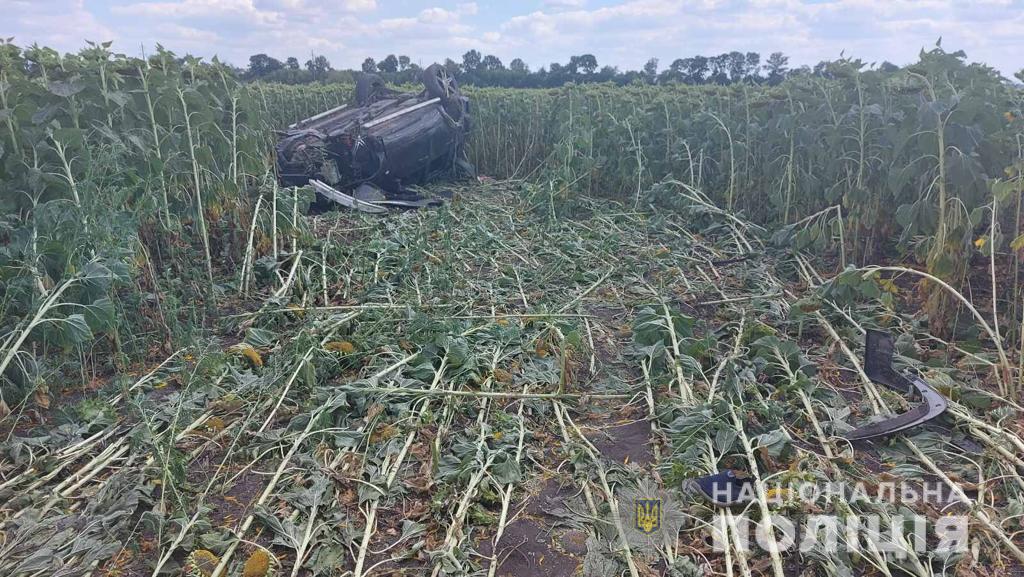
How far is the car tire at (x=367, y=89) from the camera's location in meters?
10.8

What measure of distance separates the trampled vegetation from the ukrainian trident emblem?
0.31ft

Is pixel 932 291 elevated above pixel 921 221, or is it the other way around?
pixel 921 221

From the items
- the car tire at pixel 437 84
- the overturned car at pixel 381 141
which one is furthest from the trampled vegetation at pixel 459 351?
the car tire at pixel 437 84

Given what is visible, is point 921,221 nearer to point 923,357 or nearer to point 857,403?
point 923,357

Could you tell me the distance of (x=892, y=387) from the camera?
363 centimetres

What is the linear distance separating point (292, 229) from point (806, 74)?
5653 millimetres

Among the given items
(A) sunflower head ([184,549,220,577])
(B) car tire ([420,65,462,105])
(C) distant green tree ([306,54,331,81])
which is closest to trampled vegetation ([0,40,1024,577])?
(A) sunflower head ([184,549,220,577])

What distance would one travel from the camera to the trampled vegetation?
2.56 m

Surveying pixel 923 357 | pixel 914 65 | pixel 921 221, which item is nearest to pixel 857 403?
pixel 923 357

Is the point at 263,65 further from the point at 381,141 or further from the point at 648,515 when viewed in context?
the point at 648,515

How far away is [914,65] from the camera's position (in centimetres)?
513

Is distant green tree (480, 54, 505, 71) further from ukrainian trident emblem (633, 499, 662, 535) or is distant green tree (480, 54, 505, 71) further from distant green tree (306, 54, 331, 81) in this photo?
ukrainian trident emblem (633, 499, 662, 535)

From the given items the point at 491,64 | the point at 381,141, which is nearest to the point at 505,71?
the point at 491,64

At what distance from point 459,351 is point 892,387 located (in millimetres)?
2374
